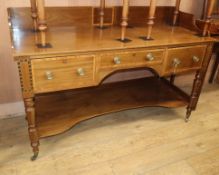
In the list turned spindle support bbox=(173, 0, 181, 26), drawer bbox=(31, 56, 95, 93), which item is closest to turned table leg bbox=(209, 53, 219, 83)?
turned spindle support bbox=(173, 0, 181, 26)

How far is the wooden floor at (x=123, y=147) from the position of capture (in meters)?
1.45

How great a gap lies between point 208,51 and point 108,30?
0.76 metres

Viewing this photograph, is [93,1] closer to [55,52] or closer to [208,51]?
[55,52]

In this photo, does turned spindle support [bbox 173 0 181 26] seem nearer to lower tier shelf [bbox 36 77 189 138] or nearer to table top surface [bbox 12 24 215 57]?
table top surface [bbox 12 24 215 57]

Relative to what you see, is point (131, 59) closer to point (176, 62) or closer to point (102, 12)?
point (176, 62)

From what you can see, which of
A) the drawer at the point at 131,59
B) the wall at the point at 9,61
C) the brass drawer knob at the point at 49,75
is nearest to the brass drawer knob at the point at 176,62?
the drawer at the point at 131,59

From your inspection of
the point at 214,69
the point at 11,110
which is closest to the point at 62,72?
the point at 11,110

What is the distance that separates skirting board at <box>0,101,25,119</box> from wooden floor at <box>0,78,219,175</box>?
55mm

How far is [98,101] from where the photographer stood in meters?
1.79

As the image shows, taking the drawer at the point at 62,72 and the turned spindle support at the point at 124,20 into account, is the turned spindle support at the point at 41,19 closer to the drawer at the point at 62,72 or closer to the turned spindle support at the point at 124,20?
the drawer at the point at 62,72

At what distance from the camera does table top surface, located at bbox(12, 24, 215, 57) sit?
47.4 inches

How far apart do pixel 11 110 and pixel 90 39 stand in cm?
96

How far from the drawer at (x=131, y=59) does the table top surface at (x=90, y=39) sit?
0.05 metres

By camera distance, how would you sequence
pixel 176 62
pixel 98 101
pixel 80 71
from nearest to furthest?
1. pixel 80 71
2. pixel 176 62
3. pixel 98 101
